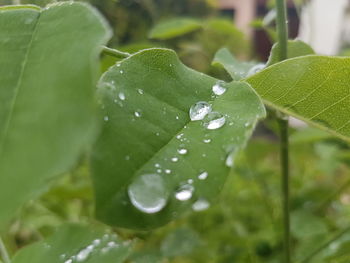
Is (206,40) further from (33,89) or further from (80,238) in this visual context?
(33,89)

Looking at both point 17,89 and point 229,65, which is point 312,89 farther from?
point 17,89

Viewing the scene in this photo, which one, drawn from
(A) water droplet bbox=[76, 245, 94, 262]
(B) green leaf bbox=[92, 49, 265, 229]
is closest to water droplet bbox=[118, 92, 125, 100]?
(B) green leaf bbox=[92, 49, 265, 229]

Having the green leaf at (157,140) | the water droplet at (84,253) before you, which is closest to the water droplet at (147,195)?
the green leaf at (157,140)

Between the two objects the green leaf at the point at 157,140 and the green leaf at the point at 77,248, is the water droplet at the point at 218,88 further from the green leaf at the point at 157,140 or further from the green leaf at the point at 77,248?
the green leaf at the point at 77,248

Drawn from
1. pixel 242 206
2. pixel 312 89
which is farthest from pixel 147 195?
pixel 242 206

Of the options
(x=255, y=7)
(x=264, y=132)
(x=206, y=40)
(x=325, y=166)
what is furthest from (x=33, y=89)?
(x=255, y=7)
